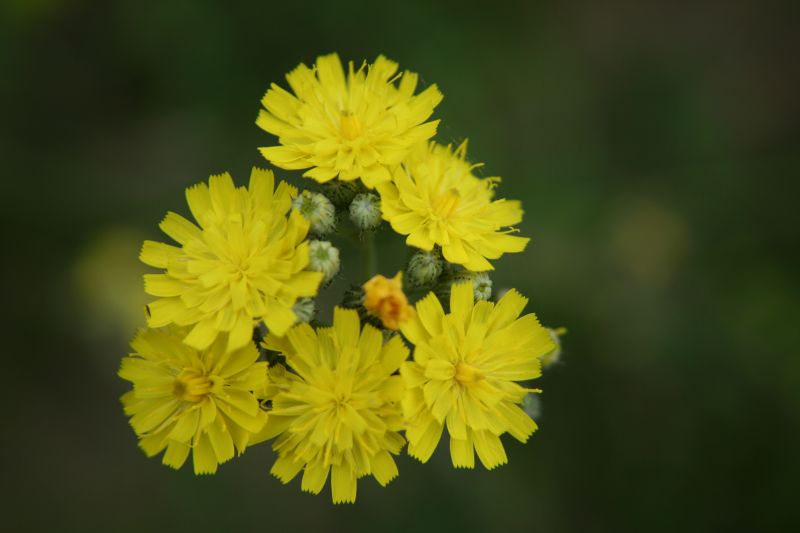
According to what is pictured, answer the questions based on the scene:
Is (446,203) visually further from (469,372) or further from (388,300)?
(469,372)

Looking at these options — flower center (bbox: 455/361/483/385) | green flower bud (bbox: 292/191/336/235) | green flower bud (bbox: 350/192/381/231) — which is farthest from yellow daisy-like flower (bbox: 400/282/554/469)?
green flower bud (bbox: 292/191/336/235)

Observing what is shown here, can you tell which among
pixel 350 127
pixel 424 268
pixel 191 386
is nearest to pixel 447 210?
pixel 424 268

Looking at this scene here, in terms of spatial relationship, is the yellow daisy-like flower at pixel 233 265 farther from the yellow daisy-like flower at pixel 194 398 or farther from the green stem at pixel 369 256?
the green stem at pixel 369 256

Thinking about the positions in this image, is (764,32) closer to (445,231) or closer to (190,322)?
(445,231)

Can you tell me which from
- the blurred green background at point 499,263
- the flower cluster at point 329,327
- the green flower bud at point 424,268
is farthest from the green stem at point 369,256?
the blurred green background at point 499,263

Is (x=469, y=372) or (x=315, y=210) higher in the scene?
(x=315, y=210)

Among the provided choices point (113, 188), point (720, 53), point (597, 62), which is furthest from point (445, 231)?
point (720, 53)
